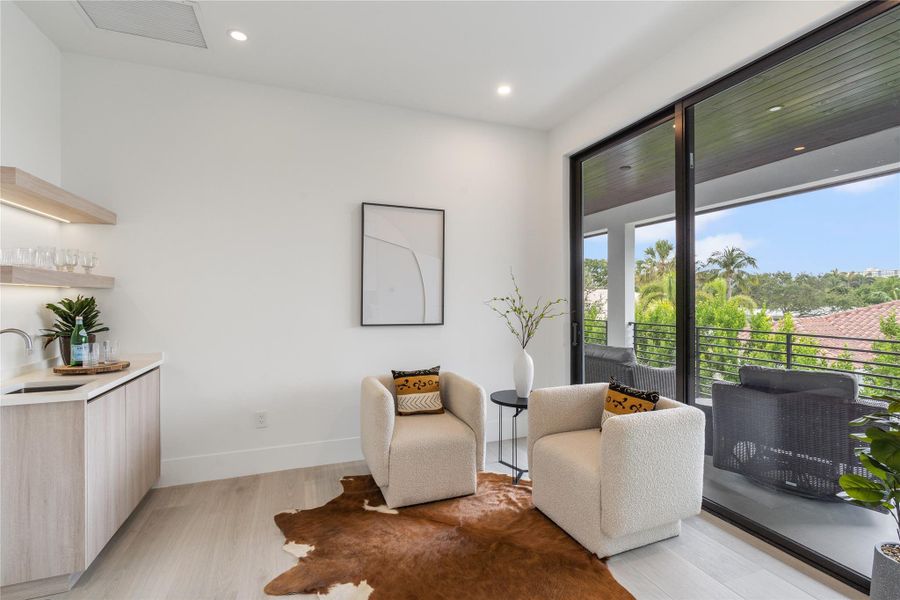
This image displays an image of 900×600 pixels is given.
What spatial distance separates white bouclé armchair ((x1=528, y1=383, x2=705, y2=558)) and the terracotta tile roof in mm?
683

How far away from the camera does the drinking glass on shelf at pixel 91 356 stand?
230 cm

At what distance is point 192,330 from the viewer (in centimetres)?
296

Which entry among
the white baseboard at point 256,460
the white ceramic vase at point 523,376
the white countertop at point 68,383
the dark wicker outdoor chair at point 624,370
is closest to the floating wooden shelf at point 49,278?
the white countertop at point 68,383

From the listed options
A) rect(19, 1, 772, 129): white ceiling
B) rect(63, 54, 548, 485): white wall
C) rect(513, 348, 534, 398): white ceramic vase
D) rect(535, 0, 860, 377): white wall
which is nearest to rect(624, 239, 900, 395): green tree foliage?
rect(513, 348, 534, 398): white ceramic vase

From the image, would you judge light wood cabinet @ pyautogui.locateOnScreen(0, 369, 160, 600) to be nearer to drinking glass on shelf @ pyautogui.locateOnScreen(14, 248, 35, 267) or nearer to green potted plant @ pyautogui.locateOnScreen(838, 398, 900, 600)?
drinking glass on shelf @ pyautogui.locateOnScreen(14, 248, 35, 267)

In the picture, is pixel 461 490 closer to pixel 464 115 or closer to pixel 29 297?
pixel 29 297

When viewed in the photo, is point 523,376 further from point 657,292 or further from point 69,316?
point 69,316

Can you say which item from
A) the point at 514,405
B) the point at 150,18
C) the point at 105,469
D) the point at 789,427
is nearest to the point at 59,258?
the point at 105,469

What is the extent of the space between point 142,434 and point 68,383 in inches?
20.6

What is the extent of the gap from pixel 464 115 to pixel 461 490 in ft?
9.98

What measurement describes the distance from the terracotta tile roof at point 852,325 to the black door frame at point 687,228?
25.5 inches

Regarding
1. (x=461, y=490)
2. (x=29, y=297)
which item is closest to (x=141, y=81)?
(x=29, y=297)

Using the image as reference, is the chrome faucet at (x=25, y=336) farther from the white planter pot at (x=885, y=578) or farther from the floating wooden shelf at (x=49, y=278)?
the white planter pot at (x=885, y=578)

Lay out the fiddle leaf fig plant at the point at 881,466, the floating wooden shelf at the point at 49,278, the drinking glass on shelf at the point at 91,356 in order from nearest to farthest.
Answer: the fiddle leaf fig plant at the point at 881,466 < the floating wooden shelf at the point at 49,278 < the drinking glass on shelf at the point at 91,356
